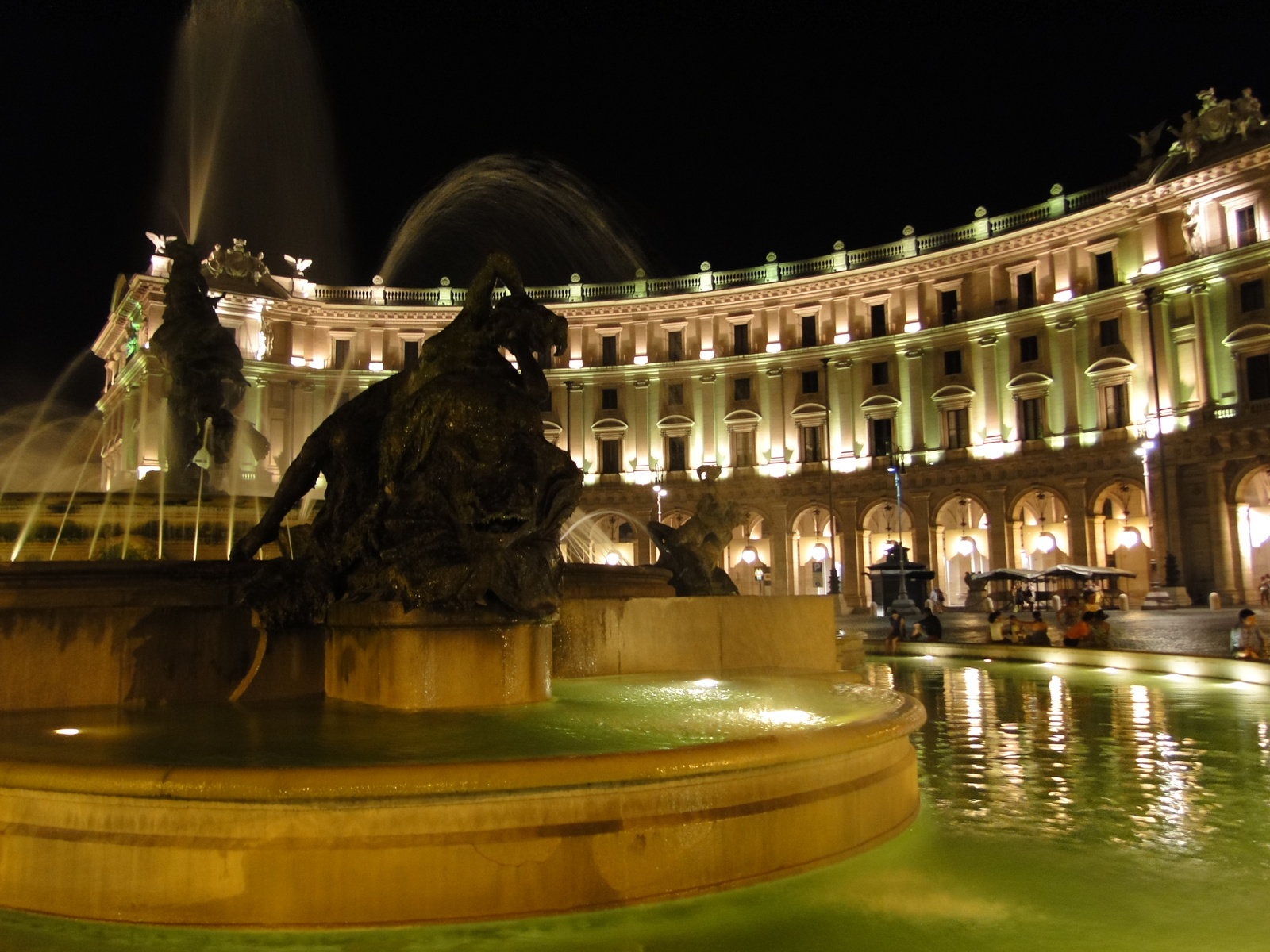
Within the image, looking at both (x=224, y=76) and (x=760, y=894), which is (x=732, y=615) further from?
(x=224, y=76)

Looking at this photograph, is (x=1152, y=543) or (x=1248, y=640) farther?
(x=1152, y=543)

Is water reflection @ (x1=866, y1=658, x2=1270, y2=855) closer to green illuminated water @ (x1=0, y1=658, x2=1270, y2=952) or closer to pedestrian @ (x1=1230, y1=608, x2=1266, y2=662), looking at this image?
green illuminated water @ (x1=0, y1=658, x2=1270, y2=952)

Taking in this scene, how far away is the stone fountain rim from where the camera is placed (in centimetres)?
381

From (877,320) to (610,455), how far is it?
51.2 feet

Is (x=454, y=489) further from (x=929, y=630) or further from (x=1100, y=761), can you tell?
(x=929, y=630)

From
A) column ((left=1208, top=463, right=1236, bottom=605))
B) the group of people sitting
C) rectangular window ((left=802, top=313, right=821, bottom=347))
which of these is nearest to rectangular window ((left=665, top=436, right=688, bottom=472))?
rectangular window ((left=802, top=313, right=821, bottom=347))

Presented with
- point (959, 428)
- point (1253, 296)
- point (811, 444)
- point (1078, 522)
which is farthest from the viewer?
point (811, 444)

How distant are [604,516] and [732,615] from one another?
45.0 metres

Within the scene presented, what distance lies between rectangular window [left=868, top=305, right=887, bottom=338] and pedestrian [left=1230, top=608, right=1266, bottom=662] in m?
37.7

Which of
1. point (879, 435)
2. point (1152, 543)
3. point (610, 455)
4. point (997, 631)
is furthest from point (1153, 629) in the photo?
point (610, 455)

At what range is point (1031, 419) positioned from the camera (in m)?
45.0

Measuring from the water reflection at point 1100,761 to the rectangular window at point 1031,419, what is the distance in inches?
1352

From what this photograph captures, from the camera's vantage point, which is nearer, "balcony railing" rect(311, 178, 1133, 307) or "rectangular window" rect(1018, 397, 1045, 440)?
"rectangular window" rect(1018, 397, 1045, 440)

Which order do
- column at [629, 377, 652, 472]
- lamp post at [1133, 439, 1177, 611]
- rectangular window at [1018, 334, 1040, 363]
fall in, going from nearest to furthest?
lamp post at [1133, 439, 1177, 611] < rectangular window at [1018, 334, 1040, 363] < column at [629, 377, 652, 472]
